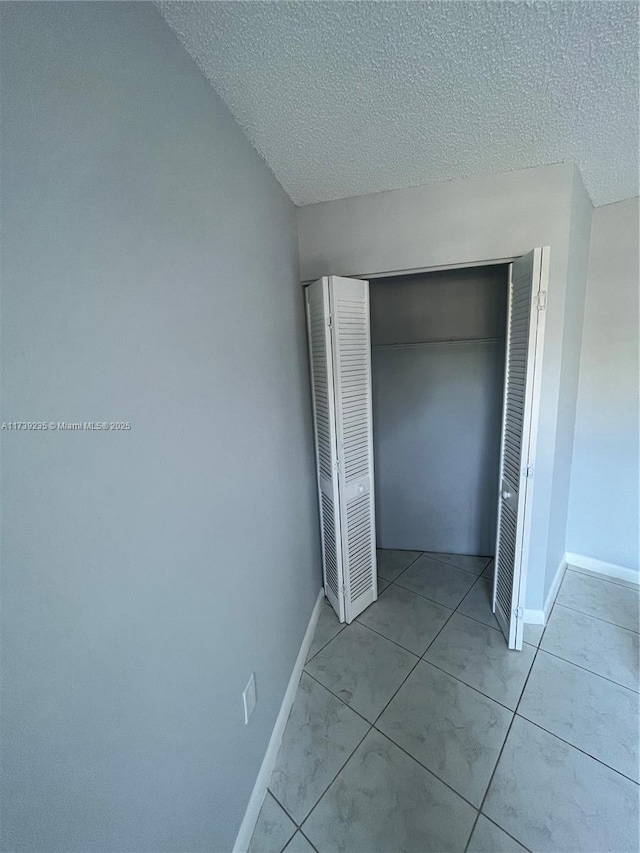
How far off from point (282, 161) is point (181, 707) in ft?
6.55

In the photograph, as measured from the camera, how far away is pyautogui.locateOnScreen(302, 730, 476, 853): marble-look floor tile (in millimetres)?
1143

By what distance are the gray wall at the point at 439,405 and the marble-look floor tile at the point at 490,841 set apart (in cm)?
176

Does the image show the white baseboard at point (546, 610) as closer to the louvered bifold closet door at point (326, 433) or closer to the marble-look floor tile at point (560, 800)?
the marble-look floor tile at point (560, 800)

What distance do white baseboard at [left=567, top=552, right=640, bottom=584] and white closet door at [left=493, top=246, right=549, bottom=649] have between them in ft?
3.23

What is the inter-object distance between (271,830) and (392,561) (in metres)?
1.78

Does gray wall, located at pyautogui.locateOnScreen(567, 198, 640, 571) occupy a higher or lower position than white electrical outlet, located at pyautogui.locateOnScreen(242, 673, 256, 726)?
higher

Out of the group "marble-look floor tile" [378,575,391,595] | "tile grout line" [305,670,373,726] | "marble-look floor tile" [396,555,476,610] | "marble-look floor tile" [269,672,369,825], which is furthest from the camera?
"marble-look floor tile" [378,575,391,595]

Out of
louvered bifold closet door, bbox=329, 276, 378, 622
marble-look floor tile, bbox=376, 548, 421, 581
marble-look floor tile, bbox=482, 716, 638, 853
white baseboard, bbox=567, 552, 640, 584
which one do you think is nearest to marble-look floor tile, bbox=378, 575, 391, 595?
marble-look floor tile, bbox=376, 548, 421, 581

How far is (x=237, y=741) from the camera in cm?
114

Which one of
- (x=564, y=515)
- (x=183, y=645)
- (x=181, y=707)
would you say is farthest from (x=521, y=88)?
(x=564, y=515)

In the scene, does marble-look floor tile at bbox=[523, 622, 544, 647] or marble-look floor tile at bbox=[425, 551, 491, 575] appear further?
marble-look floor tile at bbox=[425, 551, 491, 575]

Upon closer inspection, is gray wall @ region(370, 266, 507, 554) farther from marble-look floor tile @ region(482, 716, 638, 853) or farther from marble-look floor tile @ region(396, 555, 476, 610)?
marble-look floor tile @ region(482, 716, 638, 853)

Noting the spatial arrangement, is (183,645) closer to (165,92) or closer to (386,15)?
(165,92)

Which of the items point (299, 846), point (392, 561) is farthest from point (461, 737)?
point (392, 561)
